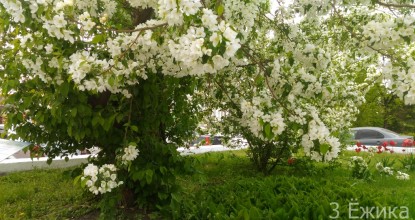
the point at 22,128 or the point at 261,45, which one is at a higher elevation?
the point at 261,45

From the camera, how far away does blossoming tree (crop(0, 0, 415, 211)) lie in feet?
8.55

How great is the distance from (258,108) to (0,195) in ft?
14.5

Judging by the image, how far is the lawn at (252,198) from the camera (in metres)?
3.16

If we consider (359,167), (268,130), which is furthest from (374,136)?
(268,130)

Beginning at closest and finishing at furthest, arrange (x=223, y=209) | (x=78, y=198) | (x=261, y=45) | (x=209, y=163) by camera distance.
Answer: (x=223, y=209) < (x=78, y=198) < (x=261, y=45) < (x=209, y=163)

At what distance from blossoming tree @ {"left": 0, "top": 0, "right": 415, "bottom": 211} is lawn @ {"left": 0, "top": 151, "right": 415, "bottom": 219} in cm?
49

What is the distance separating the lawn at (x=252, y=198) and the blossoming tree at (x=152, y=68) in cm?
49

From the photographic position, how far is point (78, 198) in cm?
523

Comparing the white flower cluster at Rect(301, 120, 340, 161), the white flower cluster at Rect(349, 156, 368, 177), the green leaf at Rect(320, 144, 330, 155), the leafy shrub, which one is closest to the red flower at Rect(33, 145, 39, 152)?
the white flower cluster at Rect(301, 120, 340, 161)

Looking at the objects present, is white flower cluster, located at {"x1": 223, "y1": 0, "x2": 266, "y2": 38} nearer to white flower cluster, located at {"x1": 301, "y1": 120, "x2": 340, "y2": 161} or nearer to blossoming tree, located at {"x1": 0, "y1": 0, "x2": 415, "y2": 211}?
blossoming tree, located at {"x1": 0, "y1": 0, "x2": 415, "y2": 211}

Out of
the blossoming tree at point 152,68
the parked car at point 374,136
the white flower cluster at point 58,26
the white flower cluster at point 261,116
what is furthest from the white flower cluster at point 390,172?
the parked car at point 374,136

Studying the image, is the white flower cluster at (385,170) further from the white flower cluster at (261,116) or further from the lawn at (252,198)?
the white flower cluster at (261,116)

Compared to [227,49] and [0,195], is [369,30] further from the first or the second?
[0,195]

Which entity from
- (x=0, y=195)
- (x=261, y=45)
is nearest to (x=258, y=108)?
(x=261, y=45)
